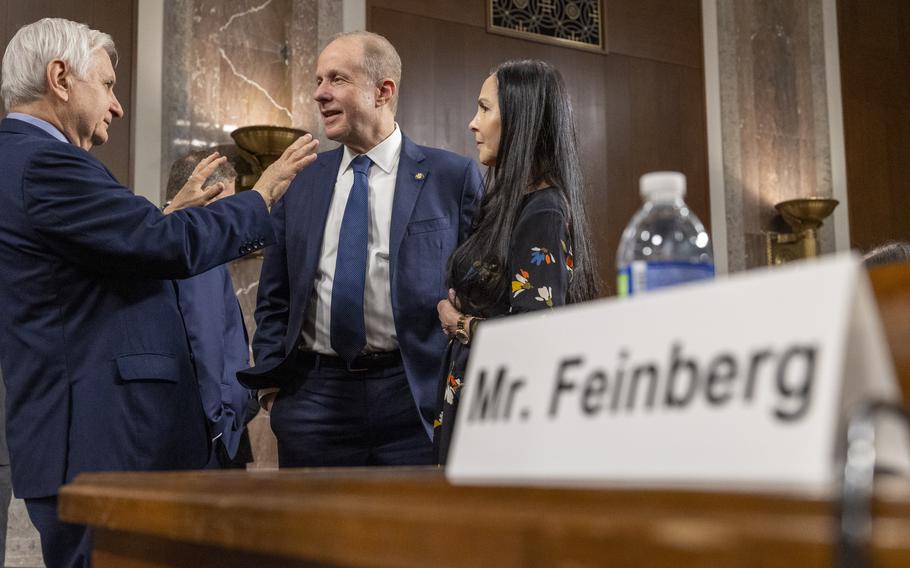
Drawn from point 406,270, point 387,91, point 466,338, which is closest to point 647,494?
point 466,338

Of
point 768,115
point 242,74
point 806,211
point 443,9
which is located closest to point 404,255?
point 242,74

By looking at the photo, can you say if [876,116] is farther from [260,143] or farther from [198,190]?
[198,190]

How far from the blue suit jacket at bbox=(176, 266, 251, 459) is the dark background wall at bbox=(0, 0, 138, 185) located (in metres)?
1.90

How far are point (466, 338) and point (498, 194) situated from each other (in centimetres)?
32

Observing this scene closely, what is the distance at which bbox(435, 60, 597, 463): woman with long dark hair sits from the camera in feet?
6.54

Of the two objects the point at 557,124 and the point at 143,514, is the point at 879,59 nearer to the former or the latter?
the point at 557,124

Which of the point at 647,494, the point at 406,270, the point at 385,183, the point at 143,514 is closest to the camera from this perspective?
the point at 647,494

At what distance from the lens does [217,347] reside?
10.1 feet

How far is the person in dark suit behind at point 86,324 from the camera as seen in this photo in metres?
2.12

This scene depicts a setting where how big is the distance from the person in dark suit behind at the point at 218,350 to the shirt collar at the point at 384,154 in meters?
0.36

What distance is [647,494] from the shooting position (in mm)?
470

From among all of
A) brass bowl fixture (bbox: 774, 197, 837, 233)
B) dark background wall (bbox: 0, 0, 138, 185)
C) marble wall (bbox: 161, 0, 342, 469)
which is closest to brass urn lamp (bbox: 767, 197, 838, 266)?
brass bowl fixture (bbox: 774, 197, 837, 233)

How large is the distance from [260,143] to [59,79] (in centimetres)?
268

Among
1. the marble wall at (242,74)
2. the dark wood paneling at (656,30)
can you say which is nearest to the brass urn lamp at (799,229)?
the dark wood paneling at (656,30)
